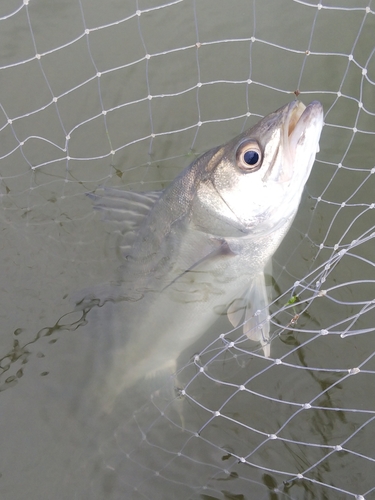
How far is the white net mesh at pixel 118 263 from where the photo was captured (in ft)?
10.7

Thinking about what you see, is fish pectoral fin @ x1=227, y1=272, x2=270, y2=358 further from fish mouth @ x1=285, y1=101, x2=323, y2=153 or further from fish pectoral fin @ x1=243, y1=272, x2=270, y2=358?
fish mouth @ x1=285, y1=101, x2=323, y2=153

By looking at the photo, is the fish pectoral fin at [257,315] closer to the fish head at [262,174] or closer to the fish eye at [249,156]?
the fish head at [262,174]

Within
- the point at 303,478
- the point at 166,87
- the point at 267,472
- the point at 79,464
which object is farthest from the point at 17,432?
the point at 166,87

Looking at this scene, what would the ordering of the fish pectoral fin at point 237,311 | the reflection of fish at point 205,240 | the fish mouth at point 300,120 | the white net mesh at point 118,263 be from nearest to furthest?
the fish mouth at point 300,120 < the reflection of fish at point 205,240 < the white net mesh at point 118,263 < the fish pectoral fin at point 237,311

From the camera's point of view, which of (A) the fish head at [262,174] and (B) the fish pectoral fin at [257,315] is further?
(B) the fish pectoral fin at [257,315]

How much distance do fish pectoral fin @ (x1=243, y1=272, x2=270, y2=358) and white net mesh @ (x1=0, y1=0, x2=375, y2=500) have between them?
14cm

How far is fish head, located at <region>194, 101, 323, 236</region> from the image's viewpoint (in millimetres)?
2721

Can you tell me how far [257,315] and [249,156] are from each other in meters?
1.02

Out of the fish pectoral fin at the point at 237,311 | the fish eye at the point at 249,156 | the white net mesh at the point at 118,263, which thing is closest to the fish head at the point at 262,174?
the fish eye at the point at 249,156

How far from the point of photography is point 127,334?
3492 millimetres

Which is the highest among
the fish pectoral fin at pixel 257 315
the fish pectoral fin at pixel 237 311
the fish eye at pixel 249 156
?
the fish eye at pixel 249 156

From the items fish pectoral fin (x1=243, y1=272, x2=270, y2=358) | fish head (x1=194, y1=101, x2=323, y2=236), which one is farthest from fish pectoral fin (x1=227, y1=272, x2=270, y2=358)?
fish head (x1=194, y1=101, x2=323, y2=236)

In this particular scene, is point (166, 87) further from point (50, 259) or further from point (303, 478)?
point (303, 478)

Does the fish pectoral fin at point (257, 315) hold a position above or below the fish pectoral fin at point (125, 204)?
below
